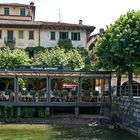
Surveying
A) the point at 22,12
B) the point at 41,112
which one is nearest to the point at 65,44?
the point at 22,12

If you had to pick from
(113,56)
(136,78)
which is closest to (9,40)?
(136,78)

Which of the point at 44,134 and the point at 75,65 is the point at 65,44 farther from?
the point at 44,134

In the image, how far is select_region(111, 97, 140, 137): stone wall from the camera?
34406mm

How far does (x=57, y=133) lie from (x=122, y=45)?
9196 millimetres

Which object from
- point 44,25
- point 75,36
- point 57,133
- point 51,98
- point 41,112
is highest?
point 44,25

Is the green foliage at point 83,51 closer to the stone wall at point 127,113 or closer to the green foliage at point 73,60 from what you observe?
the green foliage at point 73,60

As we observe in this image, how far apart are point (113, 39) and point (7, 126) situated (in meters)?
11.2

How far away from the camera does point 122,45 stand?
128ft

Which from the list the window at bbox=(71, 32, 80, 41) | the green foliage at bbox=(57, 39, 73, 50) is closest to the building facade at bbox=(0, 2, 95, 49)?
the window at bbox=(71, 32, 80, 41)

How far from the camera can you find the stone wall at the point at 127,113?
34.4 meters

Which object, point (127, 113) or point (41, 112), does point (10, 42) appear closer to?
point (41, 112)

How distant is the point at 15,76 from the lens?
45.8 meters

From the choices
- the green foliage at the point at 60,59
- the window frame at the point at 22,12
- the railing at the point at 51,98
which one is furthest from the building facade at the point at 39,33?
the railing at the point at 51,98

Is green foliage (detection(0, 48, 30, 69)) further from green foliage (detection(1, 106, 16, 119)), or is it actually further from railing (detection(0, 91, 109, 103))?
green foliage (detection(1, 106, 16, 119))
